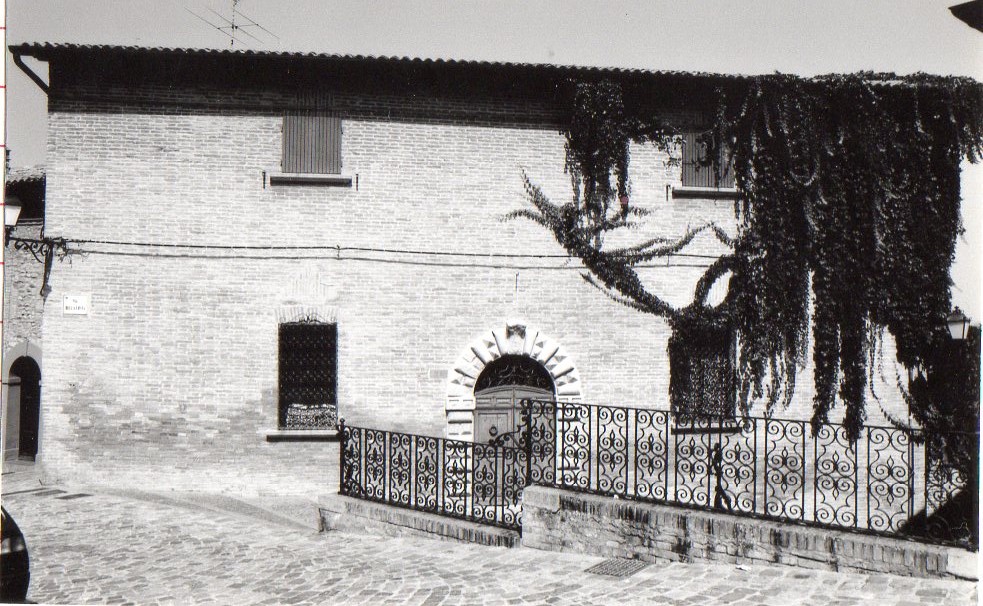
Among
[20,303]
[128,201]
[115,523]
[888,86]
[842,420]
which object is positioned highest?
[888,86]

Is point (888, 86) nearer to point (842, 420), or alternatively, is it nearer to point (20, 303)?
point (842, 420)

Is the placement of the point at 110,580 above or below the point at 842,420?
below

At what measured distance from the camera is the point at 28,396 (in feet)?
42.1

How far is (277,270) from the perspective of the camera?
9984 millimetres

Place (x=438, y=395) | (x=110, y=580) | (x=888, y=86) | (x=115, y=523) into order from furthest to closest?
(x=438, y=395), (x=888, y=86), (x=115, y=523), (x=110, y=580)

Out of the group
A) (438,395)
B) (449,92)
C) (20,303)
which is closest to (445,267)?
(438,395)

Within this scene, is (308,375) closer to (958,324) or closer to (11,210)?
(11,210)

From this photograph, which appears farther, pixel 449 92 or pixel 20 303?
pixel 20 303

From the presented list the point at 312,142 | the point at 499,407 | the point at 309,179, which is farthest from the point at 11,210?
the point at 499,407

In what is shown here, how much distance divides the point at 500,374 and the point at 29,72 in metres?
6.90

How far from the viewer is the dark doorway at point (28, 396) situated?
12680mm

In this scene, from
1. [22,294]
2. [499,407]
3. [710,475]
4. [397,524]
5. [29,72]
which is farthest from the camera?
[22,294]

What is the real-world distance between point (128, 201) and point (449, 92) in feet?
14.1

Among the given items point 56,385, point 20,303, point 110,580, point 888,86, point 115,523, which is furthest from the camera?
point 20,303
